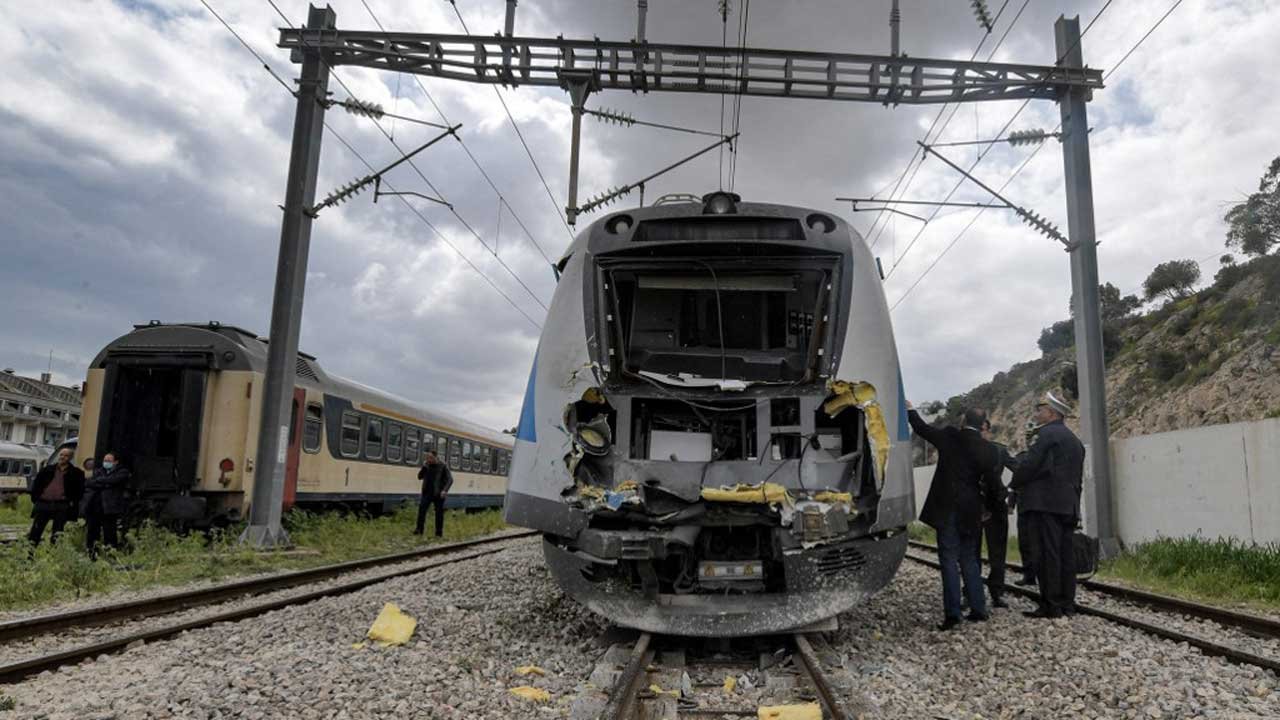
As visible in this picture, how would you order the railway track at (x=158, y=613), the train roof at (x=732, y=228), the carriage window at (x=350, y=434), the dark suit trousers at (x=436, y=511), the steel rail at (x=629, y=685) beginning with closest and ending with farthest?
the steel rail at (x=629, y=685), the railway track at (x=158, y=613), the train roof at (x=732, y=228), the dark suit trousers at (x=436, y=511), the carriage window at (x=350, y=434)

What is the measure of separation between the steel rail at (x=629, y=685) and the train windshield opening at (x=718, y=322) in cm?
171

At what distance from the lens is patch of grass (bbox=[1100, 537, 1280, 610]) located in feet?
25.7

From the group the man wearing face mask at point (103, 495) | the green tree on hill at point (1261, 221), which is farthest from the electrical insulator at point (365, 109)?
the green tree on hill at point (1261, 221)

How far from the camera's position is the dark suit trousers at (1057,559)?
6216 mm

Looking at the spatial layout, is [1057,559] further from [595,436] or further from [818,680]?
[595,436]

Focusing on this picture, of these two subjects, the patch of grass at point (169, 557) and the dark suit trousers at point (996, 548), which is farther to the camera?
the patch of grass at point (169, 557)

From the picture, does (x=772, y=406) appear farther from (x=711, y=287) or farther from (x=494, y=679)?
(x=494, y=679)

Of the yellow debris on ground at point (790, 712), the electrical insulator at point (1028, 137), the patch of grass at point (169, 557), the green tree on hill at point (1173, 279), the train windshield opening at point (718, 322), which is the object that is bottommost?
the patch of grass at point (169, 557)

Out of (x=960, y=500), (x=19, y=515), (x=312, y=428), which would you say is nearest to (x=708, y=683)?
(x=960, y=500)

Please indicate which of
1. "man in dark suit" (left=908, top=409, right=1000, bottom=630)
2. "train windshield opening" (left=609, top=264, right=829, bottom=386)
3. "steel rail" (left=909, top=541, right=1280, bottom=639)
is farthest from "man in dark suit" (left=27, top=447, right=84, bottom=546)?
"steel rail" (left=909, top=541, right=1280, bottom=639)

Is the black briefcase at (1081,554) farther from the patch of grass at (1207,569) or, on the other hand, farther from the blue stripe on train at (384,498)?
the blue stripe on train at (384,498)

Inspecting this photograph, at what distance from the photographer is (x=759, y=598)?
4789 millimetres

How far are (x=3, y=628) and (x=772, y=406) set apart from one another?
205 inches

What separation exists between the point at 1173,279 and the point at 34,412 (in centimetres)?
7691
